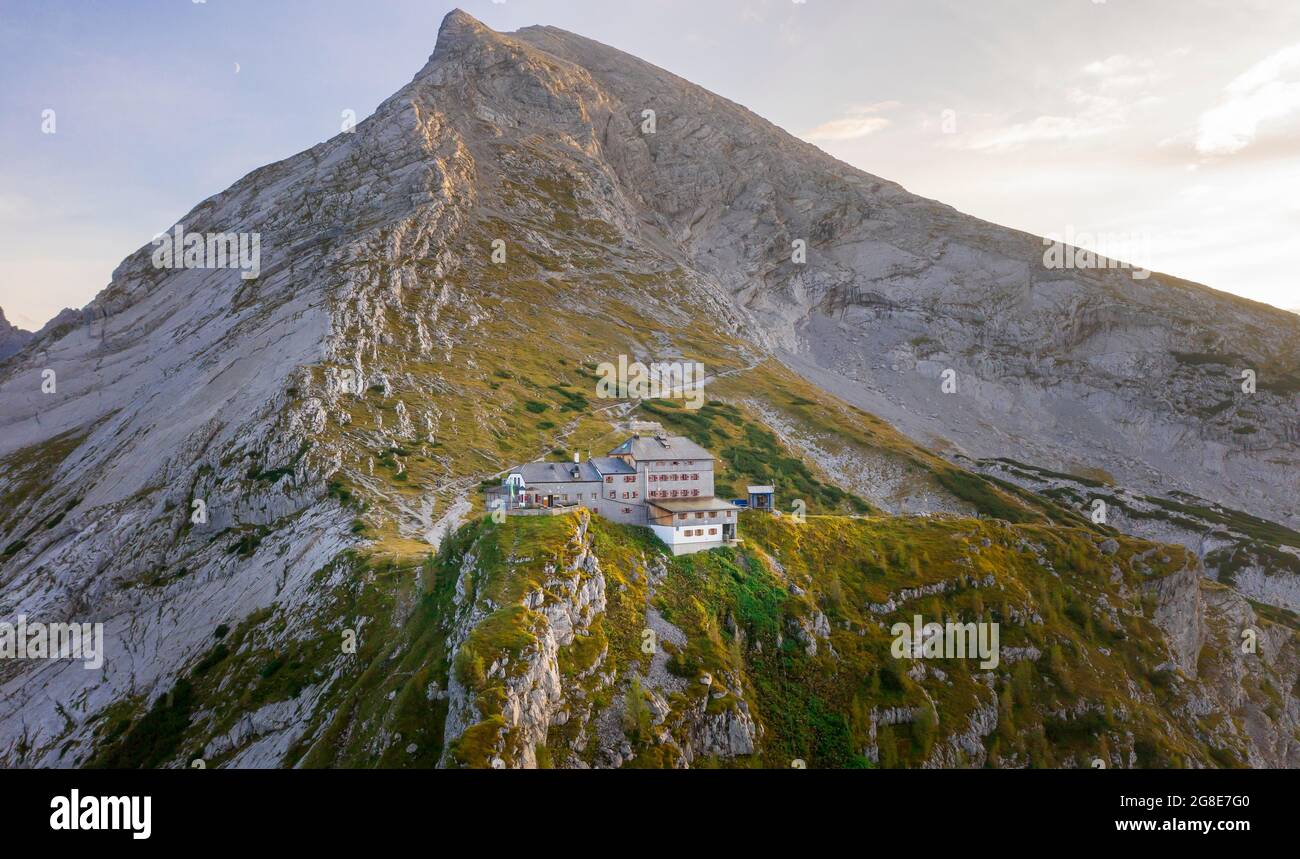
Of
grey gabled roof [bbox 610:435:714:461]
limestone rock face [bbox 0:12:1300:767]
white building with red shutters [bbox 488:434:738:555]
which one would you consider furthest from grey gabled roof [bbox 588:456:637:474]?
limestone rock face [bbox 0:12:1300:767]

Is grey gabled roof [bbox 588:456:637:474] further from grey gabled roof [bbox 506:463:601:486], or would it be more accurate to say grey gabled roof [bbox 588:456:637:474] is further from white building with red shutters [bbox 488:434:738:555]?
grey gabled roof [bbox 506:463:601:486]

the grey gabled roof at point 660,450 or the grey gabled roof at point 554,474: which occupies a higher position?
the grey gabled roof at point 660,450

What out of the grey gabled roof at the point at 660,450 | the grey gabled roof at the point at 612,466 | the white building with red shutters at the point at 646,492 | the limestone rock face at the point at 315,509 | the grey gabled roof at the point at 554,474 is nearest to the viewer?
the limestone rock face at the point at 315,509

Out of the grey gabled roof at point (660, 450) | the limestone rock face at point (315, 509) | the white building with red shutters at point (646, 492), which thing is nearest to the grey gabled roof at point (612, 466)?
the white building with red shutters at point (646, 492)

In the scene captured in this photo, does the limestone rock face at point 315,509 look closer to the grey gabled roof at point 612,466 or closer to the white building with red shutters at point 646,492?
the white building with red shutters at point 646,492

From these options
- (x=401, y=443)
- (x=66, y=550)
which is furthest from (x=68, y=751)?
(x=401, y=443)
